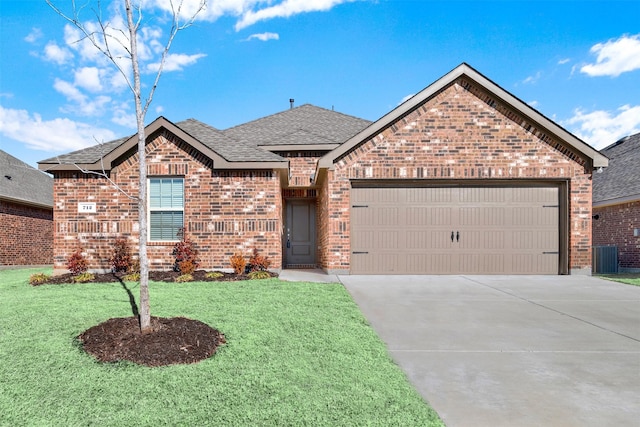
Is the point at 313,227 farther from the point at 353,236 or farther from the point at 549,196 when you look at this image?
the point at 549,196

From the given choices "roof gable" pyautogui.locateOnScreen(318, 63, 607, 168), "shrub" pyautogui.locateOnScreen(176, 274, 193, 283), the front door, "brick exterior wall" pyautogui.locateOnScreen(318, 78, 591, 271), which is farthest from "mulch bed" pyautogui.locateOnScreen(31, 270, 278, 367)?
the front door

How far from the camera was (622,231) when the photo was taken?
42.1ft

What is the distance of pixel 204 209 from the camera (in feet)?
31.0

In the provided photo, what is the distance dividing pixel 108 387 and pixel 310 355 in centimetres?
189

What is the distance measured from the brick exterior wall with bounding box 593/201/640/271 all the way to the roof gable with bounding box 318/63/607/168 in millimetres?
4914

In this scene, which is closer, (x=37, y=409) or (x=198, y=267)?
(x=37, y=409)

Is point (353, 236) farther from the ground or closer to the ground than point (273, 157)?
closer to the ground

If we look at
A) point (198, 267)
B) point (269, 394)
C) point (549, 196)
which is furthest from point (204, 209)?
point (549, 196)

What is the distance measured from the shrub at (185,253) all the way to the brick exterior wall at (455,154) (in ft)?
12.1

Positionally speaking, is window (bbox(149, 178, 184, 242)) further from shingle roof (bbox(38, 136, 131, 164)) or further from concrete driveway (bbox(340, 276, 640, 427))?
concrete driveway (bbox(340, 276, 640, 427))

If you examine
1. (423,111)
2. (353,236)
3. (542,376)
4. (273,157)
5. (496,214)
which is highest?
(423,111)

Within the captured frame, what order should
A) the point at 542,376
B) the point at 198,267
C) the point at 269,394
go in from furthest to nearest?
the point at 198,267, the point at 542,376, the point at 269,394

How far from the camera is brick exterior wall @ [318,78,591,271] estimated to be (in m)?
9.46

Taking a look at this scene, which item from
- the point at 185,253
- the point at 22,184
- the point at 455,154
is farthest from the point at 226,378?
the point at 22,184
